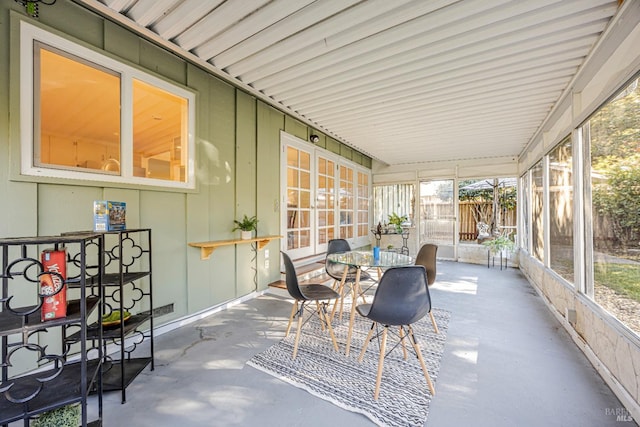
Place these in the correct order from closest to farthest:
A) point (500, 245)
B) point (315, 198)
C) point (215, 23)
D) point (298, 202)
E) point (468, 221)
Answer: point (215, 23)
point (298, 202)
point (315, 198)
point (500, 245)
point (468, 221)

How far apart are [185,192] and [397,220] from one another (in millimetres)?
6055

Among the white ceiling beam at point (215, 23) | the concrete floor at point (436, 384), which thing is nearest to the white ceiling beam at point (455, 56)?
the white ceiling beam at point (215, 23)

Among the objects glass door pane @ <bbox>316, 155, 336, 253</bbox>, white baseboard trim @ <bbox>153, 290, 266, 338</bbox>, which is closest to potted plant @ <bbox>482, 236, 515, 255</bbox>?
glass door pane @ <bbox>316, 155, 336, 253</bbox>

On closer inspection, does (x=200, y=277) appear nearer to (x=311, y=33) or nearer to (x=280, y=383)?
(x=280, y=383)

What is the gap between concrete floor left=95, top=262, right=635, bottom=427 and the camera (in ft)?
5.47

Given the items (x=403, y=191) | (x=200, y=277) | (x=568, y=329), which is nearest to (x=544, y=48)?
(x=568, y=329)

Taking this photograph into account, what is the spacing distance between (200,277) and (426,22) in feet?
11.2

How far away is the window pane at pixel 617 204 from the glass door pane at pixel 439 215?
4905 millimetres

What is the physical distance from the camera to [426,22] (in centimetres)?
216

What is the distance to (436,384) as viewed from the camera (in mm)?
1994

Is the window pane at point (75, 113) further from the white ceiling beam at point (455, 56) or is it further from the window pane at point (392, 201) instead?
the window pane at point (392, 201)

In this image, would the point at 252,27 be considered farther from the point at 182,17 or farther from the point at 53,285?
the point at 53,285

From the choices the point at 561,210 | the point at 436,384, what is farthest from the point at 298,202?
the point at 561,210

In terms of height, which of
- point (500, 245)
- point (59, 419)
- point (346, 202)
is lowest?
point (59, 419)
